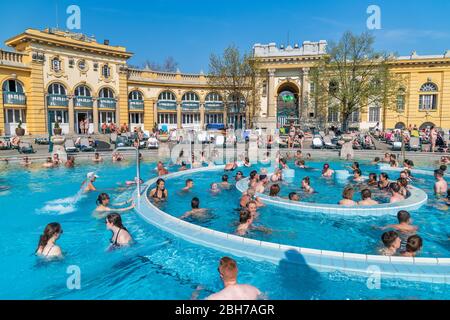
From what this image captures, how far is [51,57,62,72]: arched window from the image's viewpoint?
94.4 ft

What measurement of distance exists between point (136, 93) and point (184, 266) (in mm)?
32549

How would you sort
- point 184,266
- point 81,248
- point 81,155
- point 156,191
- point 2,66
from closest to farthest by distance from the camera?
point 184,266 → point 81,248 → point 156,191 → point 81,155 → point 2,66

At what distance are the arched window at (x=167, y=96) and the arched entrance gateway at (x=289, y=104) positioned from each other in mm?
13031

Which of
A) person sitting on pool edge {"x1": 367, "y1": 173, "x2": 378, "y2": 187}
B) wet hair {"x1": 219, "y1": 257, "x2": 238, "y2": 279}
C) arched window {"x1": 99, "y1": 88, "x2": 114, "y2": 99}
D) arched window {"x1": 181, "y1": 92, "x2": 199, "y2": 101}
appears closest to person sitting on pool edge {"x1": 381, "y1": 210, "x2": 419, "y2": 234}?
person sitting on pool edge {"x1": 367, "y1": 173, "x2": 378, "y2": 187}

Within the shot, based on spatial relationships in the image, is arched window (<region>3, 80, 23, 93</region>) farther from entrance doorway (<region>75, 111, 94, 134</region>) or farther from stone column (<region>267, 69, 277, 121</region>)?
stone column (<region>267, 69, 277, 121</region>)

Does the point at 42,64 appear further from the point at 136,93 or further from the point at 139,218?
the point at 139,218

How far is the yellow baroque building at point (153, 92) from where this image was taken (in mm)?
27562

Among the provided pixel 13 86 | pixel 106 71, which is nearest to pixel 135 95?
pixel 106 71

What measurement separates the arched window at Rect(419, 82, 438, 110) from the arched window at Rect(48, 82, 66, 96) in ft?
127

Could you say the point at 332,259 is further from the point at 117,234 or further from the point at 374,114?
the point at 374,114

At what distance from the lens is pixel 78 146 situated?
22.2 m
